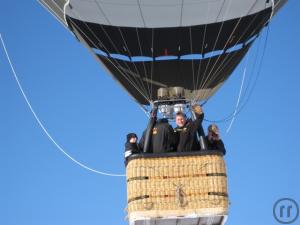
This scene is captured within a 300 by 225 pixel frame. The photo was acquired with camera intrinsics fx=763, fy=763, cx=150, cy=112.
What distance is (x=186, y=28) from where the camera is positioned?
42.2 ft

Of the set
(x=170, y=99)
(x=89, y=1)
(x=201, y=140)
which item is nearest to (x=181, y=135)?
(x=201, y=140)

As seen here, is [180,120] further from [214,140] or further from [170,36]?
[170,36]

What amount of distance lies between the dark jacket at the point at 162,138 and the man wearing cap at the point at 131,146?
8.0 inches

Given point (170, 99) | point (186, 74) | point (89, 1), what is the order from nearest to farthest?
point (170, 99), point (89, 1), point (186, 74)

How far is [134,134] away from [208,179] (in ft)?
3.44

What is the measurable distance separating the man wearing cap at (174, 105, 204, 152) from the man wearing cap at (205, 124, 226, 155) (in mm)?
152

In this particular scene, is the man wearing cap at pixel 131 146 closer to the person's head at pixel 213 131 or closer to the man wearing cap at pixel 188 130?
the man wearing cap at pixel 188 130

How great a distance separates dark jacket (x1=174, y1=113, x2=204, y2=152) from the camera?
914cm

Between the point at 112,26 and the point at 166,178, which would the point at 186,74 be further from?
the point at 166,178

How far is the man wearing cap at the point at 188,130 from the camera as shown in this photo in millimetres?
9141

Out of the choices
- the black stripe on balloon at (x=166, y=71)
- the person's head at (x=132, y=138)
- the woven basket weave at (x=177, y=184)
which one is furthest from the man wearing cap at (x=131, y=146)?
the black stripe on balloon at (x=166, y=71)

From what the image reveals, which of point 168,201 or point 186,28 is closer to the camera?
point 168,201

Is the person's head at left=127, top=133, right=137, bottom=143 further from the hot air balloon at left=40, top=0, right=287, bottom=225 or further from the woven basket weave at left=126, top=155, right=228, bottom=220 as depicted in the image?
the hot air balloon at left=40, top=0, right=287, bottom=225

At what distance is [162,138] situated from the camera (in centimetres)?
921
